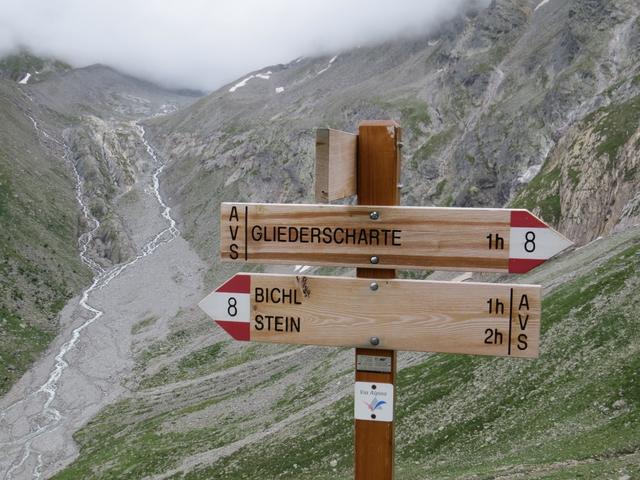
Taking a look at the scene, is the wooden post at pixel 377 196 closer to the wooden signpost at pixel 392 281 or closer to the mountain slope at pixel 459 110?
the wooden signpost at pixel 392 281

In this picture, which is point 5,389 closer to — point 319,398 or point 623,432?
point 319,398

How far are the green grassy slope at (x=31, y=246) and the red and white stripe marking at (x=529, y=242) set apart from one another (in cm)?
8122

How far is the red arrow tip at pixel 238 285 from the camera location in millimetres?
6965

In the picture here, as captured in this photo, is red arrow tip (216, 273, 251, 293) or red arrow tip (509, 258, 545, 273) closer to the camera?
red arrow tip (509, 258, 545, 273)

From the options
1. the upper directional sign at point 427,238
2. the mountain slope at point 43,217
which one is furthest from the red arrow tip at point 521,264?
the mountain slope at point 43,217

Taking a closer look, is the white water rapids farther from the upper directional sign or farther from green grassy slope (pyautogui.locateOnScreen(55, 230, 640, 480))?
the upper directional sign

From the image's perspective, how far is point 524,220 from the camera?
6449 millimetres

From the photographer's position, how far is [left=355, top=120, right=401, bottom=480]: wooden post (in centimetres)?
652

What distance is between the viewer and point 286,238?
6.87 metres

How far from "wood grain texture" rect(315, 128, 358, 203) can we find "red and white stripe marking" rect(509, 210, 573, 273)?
5.95 ft

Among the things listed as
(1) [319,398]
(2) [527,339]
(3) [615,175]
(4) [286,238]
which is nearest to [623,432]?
(2) [527,339]

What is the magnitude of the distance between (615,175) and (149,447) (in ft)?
151

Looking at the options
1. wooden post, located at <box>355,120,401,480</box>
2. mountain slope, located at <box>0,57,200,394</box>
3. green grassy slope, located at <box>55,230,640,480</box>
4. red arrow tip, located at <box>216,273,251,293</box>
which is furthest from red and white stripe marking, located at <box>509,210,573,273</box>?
mountain slope, located at <box>0,57,200,394</box>

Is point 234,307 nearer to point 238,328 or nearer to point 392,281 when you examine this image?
point 238,328
